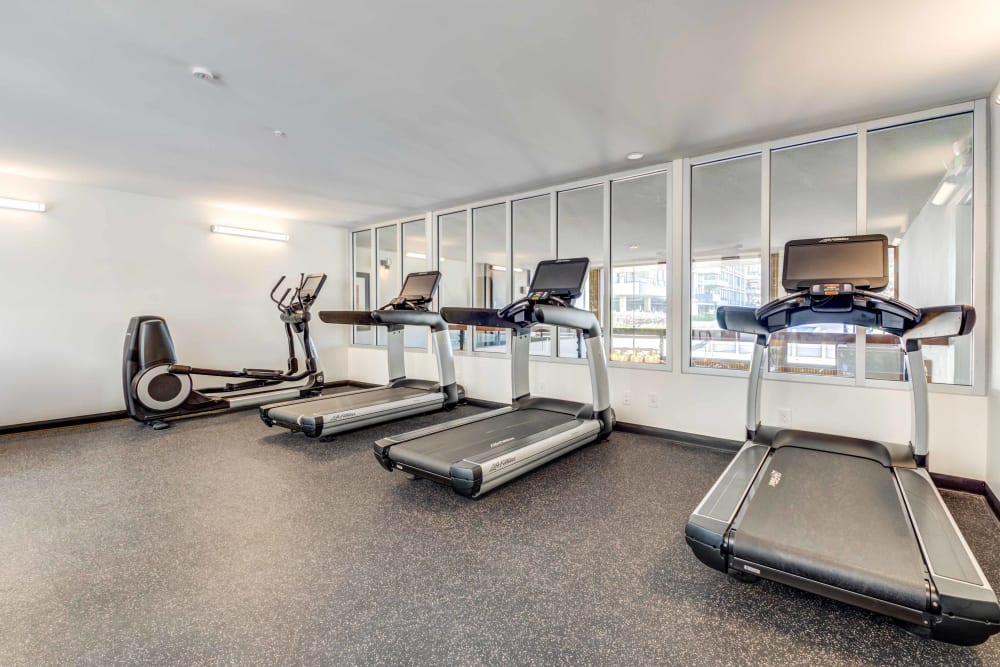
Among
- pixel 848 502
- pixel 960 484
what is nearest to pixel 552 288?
pixel 848 502

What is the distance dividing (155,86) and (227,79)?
48 cm

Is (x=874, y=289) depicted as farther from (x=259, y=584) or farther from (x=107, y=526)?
(x=107, y=526)

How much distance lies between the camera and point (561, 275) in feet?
12.8

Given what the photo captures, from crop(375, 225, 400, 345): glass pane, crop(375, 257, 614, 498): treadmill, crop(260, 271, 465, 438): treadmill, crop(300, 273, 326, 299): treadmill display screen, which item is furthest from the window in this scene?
crop(375, 257, 614, 498): treadmill

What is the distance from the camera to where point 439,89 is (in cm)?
274

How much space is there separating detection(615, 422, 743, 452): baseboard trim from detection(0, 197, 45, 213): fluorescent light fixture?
250 inches

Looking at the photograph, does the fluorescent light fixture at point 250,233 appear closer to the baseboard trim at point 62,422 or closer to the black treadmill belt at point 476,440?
the baseboard trim at point 62,422

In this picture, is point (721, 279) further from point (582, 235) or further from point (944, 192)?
point (582, 235)

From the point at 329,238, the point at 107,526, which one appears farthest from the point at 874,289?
the point at 329,238

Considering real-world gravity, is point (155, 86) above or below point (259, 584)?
above

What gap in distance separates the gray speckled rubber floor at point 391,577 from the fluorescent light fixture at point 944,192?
2274mm

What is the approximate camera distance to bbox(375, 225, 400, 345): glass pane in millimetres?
A: 7039

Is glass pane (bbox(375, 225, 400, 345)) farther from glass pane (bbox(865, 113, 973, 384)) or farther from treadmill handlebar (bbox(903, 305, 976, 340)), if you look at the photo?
treadmill handlebar (bbox(903, 305, 976, 340))

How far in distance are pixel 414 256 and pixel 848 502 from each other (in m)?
5.96
